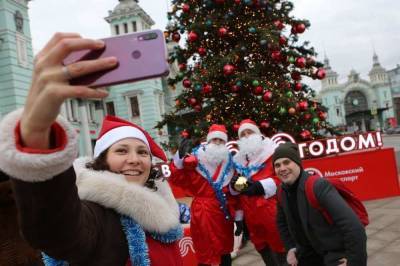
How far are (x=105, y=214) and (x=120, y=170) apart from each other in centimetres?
39

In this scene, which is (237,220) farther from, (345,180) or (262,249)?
(345,180)

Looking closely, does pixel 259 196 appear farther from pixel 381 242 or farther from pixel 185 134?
pixel 185 134

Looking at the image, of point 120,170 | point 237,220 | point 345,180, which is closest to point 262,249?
point 237,220

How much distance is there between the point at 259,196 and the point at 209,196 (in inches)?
24.8

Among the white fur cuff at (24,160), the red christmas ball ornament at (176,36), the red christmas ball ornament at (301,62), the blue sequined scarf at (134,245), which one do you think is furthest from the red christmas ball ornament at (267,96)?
the white fur cuff at (24,160)

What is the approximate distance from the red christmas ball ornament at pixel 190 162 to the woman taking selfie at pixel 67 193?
2.83 m

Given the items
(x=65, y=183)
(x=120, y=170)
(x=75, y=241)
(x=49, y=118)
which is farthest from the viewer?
(x=120, y=170)

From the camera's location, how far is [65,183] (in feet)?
3.50

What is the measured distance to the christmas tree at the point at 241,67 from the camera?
29.9ft

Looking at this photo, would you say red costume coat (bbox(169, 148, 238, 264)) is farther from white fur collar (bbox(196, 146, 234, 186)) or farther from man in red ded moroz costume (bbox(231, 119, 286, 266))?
man in red ded moroz costume (bbox(231, 119, 286, 266))

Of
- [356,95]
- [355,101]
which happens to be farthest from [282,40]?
[356,95]

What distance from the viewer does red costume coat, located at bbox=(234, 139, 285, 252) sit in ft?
14.5

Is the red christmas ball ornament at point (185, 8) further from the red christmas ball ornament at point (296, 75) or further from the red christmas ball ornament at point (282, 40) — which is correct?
the red christmas ball ornament at point (296, 75)

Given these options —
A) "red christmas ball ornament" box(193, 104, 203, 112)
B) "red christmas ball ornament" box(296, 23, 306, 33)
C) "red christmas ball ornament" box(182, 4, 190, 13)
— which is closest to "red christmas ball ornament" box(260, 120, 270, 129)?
"red christmas ball ornament" box(193, 104, 203, 112)
